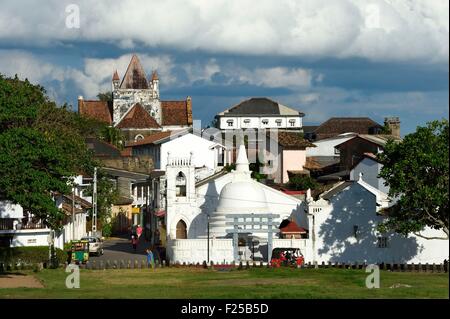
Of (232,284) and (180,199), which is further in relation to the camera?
(180,199)

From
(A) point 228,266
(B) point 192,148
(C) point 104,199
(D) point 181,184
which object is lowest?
(A) point 228,266

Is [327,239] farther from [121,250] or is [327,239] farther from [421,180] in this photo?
[121,250]

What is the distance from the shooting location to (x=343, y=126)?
186625 millimetres

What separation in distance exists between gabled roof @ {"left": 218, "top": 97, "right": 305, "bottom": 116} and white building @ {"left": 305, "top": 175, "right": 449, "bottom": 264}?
10800 centimetres

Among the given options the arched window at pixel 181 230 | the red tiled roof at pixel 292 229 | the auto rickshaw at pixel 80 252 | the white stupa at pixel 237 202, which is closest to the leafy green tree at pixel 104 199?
the arched window at pixel 181 230

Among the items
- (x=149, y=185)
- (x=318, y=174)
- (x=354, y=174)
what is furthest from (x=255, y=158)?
(x=354, y=174)

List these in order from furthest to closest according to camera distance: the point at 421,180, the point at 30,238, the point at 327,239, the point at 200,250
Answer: the point at 30,238, the point at 327,239, the point at 200,250, the point at 421,180

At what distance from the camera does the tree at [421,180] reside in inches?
3012

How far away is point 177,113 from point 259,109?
39.8 ft

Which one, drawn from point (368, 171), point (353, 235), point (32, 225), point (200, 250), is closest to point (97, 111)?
point (368, 171)

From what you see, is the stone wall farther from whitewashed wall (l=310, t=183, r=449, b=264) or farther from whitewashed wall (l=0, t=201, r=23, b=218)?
whitewashed wall (l=310, t=183, r=449, b=264)

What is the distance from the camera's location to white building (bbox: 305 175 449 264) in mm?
84625

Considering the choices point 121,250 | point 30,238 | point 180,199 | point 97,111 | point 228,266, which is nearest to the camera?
point 228,266

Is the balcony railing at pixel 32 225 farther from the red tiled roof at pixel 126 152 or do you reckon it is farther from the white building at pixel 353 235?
the red tiled roof at pixel 126 152
